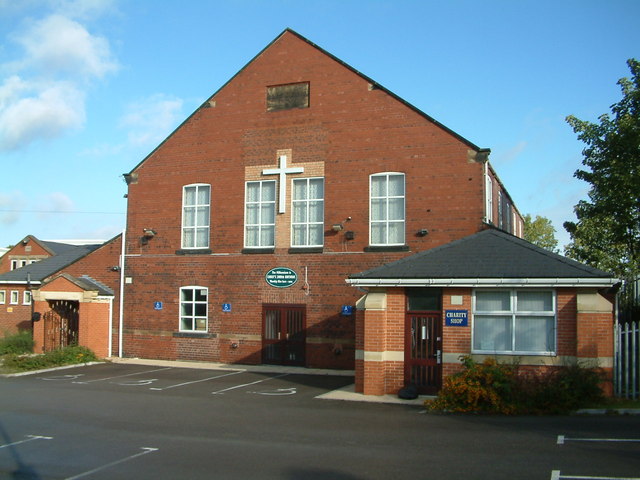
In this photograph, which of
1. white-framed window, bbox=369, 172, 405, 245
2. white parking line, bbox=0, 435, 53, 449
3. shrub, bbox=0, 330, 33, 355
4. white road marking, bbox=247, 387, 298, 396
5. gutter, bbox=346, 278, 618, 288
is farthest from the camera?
shrub, bbox=0, 330, 33, 355

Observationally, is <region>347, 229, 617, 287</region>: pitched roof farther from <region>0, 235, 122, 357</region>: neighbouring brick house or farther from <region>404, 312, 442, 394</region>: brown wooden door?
<region>0, 235, 122, 357</region>: neighbouring brick house

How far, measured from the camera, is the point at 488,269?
1584cm

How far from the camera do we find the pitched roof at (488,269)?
49.3 feet

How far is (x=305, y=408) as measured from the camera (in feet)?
48.6

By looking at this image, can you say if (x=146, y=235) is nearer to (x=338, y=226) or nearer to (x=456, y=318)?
(x=338, y=226)

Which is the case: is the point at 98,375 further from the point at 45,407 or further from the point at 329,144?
the point at 329,144

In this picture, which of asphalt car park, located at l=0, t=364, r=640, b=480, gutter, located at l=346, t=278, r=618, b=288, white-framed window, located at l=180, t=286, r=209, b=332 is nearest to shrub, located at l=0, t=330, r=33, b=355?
white-framed window, located at l=180, t=286, r=209, b=332

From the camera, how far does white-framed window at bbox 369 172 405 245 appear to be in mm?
A: 21859

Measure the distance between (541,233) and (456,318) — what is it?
44.0m

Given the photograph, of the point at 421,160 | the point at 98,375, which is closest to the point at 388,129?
the point at 421,160

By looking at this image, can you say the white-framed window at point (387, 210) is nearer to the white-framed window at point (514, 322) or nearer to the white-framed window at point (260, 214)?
the white-framed window at point (260, 214)

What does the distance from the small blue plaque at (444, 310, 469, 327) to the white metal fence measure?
3497mm

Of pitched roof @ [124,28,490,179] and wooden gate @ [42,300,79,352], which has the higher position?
pitched roof @ [124,28,490,179]

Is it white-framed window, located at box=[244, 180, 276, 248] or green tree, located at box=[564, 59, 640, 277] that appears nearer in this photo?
green tree, located at box=[564, 59, 640, 277]
